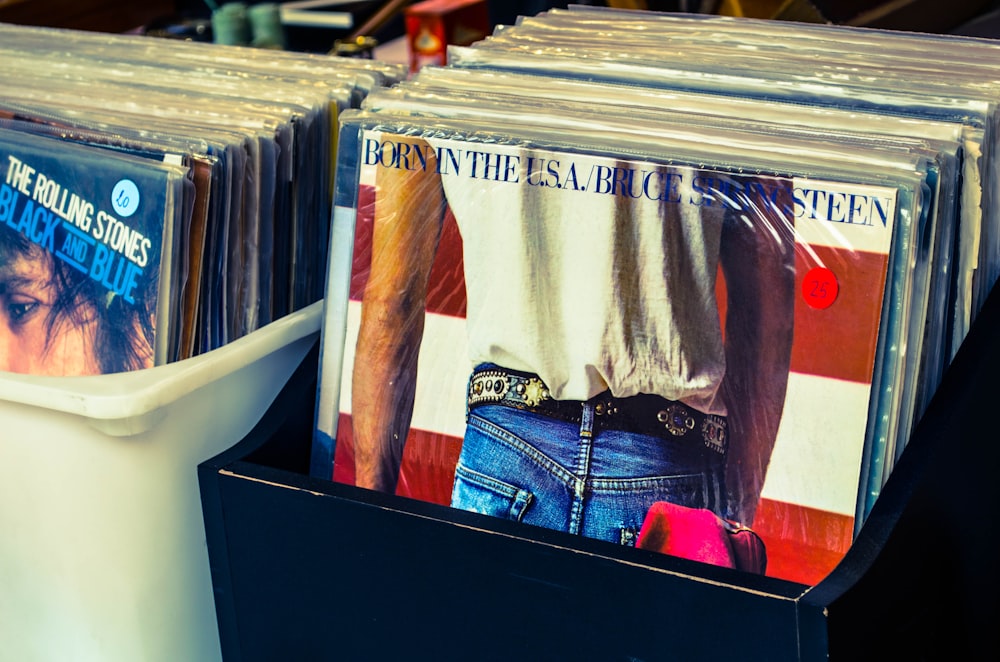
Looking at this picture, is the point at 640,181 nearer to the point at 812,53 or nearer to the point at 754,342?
the point at 754,342

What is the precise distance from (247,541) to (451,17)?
3.85ft

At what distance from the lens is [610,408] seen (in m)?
0.71

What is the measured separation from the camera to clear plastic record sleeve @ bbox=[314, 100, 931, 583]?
2.12 ft

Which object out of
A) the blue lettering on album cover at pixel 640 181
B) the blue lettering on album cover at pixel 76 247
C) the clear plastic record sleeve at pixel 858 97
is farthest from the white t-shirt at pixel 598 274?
the blue lettering on album cover at pixel 76 247

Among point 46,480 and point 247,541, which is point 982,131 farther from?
point 46,480

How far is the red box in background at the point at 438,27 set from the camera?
67.1 inches

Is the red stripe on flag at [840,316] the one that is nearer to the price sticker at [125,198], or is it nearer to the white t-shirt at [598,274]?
the white t-shirt at [598,274]

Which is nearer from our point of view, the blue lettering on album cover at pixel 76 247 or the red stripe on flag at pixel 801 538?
the red stripe on flag at pixel 801 538

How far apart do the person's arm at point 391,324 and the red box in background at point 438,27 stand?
99 centimetres

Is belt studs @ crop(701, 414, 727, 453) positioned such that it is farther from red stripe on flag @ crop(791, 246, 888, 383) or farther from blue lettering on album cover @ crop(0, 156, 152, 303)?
blue lettering on album cover @ crop(0, 156, 152, 303)

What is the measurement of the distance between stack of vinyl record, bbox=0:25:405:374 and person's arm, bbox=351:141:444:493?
11 cm

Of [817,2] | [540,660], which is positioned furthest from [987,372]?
[817,2]

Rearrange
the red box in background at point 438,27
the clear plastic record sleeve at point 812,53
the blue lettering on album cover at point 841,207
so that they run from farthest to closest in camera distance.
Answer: the red box in background at point 438,27 → the clear plastic record sleeve at point 812,53 → the blue lettering on album cover at point 841,207

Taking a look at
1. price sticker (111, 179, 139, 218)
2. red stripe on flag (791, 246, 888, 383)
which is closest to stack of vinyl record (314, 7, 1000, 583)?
red stripe on flag (791, 246, 888, 383)
